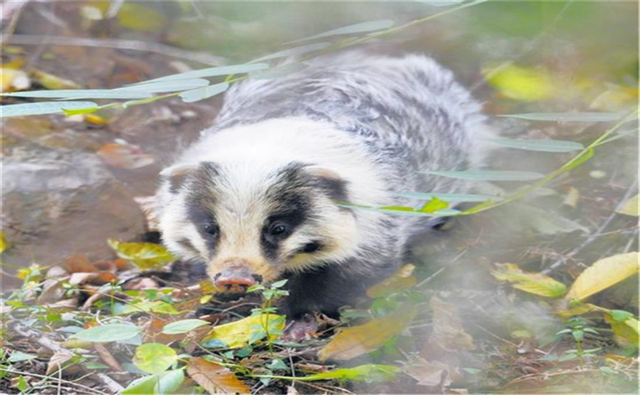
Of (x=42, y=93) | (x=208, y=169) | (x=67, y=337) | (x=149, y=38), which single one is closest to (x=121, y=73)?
(x=149, y=38)

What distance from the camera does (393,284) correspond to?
11.2 ft

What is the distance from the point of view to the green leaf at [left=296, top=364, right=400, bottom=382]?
2535 mm

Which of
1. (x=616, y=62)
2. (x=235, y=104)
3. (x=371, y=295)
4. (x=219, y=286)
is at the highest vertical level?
(x=616, y=62)

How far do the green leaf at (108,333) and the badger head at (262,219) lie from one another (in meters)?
0.55

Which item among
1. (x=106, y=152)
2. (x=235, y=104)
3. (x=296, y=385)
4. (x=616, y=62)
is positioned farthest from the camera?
(x=106, y=152)

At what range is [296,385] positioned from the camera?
2672 mm

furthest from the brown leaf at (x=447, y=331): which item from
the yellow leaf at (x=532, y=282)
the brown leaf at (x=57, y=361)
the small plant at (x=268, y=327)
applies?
the brown leaf at (x=57, y=361)

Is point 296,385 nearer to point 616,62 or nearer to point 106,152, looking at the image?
point 616,62

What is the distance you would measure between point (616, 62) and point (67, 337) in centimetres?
232

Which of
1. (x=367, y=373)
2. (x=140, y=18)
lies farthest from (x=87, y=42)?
(x=367, y=373)

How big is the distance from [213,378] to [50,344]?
69 cm

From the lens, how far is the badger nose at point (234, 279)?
2918 mm

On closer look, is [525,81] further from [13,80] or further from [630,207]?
[13,80]

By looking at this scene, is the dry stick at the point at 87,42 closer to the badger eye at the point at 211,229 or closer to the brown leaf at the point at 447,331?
the badger eye at the point at 211,229
